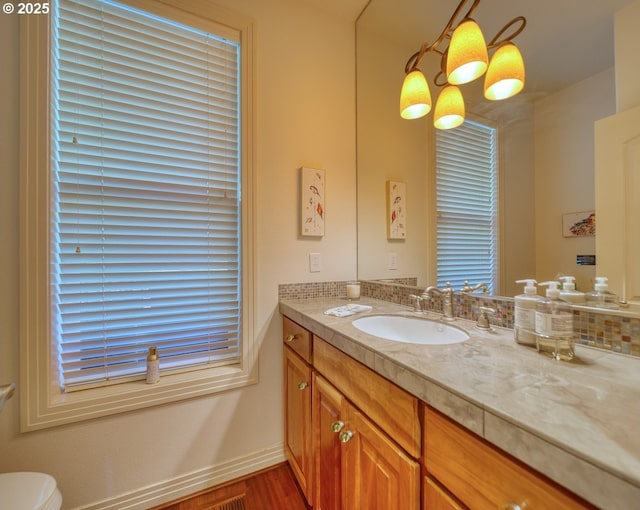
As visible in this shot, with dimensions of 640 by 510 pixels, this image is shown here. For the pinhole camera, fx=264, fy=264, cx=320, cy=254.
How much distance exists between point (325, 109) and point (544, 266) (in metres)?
1.44

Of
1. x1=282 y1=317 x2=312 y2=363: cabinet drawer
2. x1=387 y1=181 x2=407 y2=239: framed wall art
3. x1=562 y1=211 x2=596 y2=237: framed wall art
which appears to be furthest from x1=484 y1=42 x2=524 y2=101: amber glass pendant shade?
x1=282 y1=317 x2=312 y2=363: cabinet drawer

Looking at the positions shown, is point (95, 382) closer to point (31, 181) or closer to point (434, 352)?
point (31, 181)

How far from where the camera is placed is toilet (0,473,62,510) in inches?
31.2

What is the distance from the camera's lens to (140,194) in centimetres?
127

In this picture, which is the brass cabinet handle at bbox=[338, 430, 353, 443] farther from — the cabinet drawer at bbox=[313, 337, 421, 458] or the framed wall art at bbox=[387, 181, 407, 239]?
the framed wall art at bbox=[387, 181, 407, 239]

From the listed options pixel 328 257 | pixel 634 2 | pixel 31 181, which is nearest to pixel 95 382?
pixel 31 181

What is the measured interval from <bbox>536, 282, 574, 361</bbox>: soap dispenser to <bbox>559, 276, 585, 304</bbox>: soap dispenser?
0.05 metres

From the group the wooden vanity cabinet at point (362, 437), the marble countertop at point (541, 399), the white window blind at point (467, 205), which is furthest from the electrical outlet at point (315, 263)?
the marble countertop at point (541, 399)

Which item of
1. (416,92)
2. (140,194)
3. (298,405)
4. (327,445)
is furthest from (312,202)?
(327,445)

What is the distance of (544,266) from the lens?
0.91 metres

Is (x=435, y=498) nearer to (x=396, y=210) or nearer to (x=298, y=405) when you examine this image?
(x=298, y=405)

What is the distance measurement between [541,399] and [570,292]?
501mm

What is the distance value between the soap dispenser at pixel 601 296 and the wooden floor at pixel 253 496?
4.68ft

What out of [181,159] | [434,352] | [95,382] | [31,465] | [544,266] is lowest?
[31,465]
